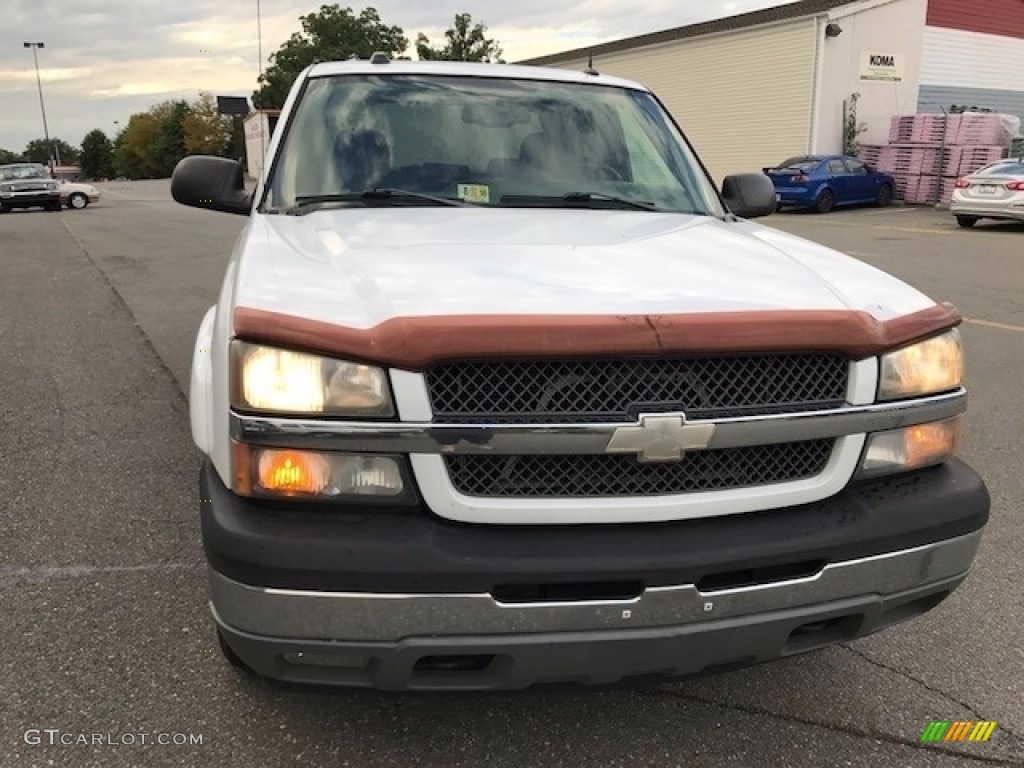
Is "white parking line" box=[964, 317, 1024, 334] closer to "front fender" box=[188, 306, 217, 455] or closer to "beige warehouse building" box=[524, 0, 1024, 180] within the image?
"front fender" box=[188, 306, 217, 455]

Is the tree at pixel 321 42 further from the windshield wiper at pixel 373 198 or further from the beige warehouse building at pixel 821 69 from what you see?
the windshield wiper at pixel 373 198

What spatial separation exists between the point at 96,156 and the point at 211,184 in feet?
460

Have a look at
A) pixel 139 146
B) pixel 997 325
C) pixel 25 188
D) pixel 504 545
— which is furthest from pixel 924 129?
pixel 139 146

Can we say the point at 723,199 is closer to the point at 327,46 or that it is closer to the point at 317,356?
the point at 317,356

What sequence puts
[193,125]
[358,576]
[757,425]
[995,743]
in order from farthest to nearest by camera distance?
[193,125] < [995,743] < [757,425] < [358,576]

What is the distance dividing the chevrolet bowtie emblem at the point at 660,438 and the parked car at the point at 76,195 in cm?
3227

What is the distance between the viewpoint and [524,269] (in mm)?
2221

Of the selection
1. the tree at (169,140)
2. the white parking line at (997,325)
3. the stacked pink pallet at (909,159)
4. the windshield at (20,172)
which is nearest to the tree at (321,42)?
the tree at (169,140)

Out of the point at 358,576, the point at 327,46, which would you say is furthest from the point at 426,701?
the point at 327,46

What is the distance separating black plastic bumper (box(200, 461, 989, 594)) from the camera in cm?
182

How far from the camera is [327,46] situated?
228 feet

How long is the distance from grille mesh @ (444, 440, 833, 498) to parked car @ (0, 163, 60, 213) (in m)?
30.8

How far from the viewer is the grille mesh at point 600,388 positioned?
1896mm

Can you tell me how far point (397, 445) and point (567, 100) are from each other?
7.90 ft
